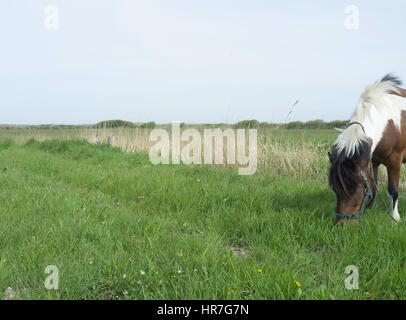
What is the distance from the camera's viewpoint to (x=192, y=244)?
2.80 meters

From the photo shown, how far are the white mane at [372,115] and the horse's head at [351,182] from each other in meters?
0.07

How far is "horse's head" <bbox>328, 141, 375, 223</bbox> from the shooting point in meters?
3.08

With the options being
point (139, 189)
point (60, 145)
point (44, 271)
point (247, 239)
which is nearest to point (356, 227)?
point (247, 239)

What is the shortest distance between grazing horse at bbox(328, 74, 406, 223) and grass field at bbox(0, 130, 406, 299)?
1.01 feet

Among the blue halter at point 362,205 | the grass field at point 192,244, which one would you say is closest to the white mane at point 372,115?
the blue halter at point 362,205

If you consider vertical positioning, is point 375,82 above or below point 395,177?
above

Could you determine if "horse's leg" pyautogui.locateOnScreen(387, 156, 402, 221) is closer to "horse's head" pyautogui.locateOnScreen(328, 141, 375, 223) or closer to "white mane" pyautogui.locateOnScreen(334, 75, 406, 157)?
"white mane" pyautogui.locateOnScreen(334, 75, 406, 157)

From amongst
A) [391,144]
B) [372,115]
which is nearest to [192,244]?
[372,115]

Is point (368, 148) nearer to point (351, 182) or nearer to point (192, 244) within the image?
point (351, 182)

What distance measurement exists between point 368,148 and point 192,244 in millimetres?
2270

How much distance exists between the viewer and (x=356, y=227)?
309 cm

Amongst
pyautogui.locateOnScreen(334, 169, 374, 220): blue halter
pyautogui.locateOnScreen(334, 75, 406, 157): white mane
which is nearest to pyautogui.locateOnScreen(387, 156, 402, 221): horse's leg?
pyautogui.locateOnScreen(334, 75, 406, 157): white mane

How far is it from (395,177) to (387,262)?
1.88 metres

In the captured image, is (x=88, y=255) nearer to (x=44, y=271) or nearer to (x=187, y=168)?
(x=44, y=271)
